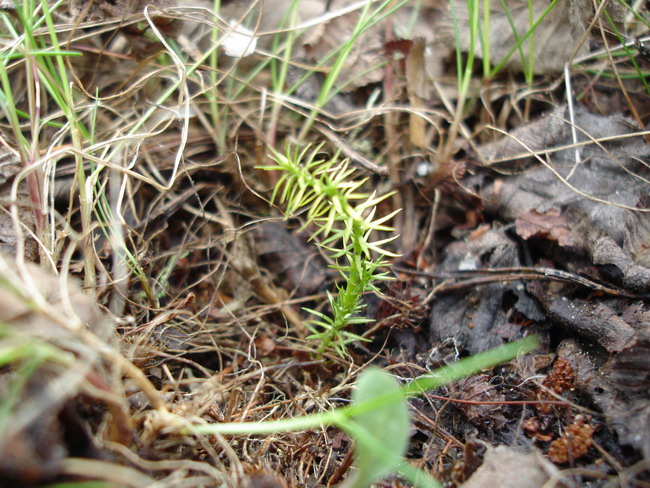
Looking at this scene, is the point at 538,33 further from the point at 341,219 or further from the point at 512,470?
the point at 512,470

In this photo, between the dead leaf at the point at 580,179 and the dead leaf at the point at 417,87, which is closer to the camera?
the dead leaf at the point at 580,179

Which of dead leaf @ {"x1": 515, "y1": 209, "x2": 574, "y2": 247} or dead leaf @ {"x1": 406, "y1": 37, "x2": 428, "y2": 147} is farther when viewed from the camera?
dead leaf @ {"x1": 406, "y1": 37, "x2": 428, "y2": 147}

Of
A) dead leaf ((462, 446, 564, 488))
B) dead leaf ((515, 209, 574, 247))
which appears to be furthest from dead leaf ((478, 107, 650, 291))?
dead leaf ((462, 446, 564, 488))

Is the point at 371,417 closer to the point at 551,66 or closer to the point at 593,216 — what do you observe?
the point at 593,216

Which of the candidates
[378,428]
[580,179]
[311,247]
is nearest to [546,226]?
[580,179]

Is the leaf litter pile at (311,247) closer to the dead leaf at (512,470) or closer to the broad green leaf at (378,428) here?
the dead leaf at (512,470)

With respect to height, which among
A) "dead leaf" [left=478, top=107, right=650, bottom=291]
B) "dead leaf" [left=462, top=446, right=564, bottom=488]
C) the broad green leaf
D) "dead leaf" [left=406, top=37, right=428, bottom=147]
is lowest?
"dead leaf" [left=462, top=446, right=564, bottom=488]

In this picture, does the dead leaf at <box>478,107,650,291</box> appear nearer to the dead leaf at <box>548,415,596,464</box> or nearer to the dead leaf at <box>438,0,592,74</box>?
the dead leaf at <box>438,0,592,74</box>

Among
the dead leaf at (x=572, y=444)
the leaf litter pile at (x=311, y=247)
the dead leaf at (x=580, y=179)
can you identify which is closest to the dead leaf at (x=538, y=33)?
the leaf litter pile at (x=311, y=247)

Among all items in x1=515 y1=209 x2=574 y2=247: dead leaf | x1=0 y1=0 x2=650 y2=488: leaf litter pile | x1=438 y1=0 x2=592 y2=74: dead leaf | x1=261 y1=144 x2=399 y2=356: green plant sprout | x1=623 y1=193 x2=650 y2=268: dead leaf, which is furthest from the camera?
x1=438 y1=0 x2=592 y2=74: dead leaf
